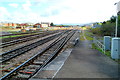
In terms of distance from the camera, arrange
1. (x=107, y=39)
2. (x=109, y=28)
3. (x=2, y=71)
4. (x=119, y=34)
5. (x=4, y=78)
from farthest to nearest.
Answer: (x=109, y=28) → (x=119, y=34) → (x=107, y=39) → (x=2, y=71) → (x=4, y=78)

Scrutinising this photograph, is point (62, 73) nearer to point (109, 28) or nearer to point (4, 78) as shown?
point (4, 78)

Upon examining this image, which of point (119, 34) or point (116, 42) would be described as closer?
point (116, 42)

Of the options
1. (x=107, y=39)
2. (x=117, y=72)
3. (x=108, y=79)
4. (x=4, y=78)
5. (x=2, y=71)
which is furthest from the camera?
(x=107, y=39)

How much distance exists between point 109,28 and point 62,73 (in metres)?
24.7

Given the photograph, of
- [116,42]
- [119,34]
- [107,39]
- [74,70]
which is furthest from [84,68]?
[119,34]

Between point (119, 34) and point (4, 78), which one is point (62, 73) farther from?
point (119, 34)

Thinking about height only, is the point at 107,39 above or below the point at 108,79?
above

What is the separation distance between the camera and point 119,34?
23.7 m

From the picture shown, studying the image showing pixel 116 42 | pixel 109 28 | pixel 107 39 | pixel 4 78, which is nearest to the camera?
pixel 4 78

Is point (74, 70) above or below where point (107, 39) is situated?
below

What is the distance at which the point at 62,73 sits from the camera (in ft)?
19.7

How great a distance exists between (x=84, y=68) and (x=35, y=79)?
2617 mm

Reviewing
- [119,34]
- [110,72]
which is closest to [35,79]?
[110,72]

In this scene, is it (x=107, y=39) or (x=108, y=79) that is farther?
(x=107, y=39)
